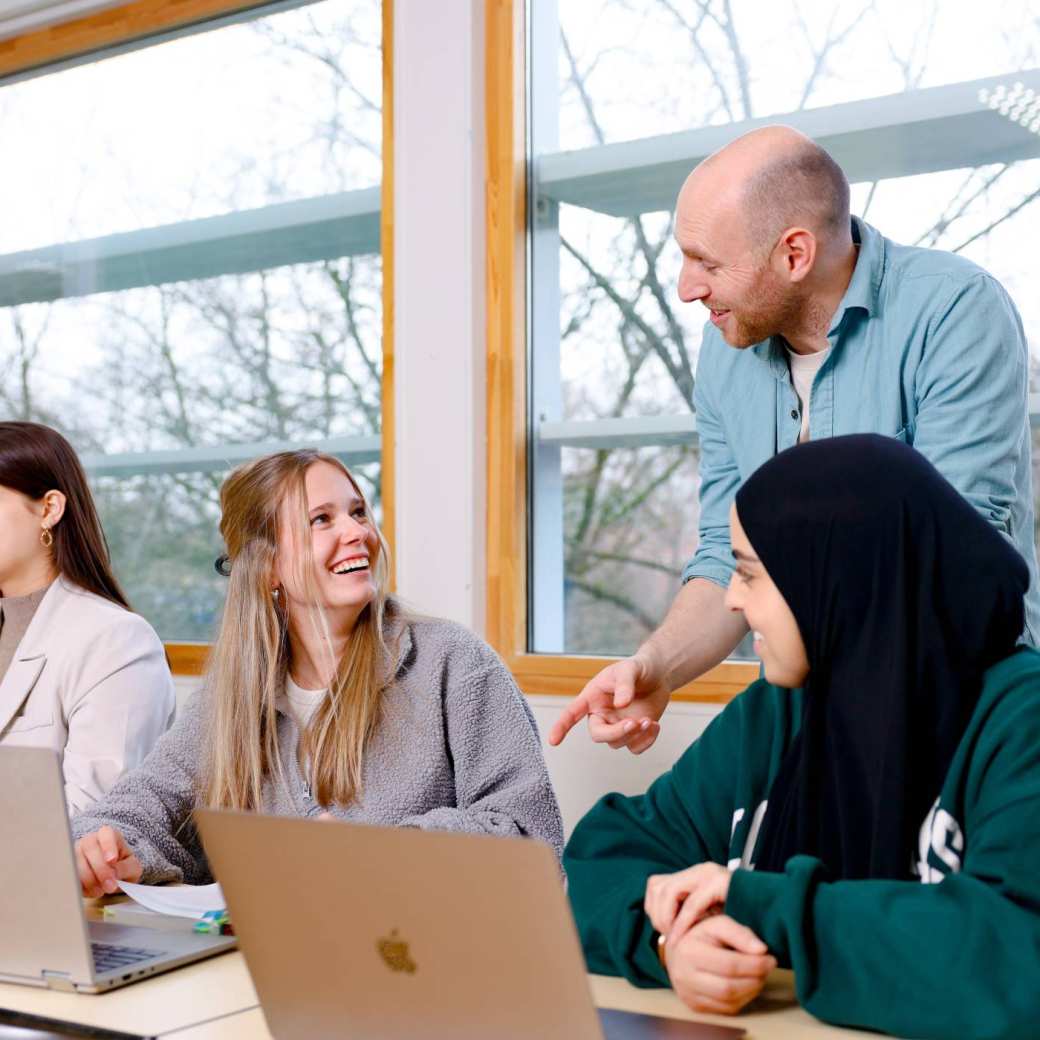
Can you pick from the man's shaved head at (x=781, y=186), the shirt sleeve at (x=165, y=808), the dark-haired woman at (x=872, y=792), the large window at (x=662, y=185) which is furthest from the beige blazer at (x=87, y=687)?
the man's shaved head at (x=781, y=186)

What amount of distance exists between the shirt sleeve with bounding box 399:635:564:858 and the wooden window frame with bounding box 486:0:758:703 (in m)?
0.70

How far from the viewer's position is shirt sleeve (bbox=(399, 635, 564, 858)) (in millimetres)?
2006

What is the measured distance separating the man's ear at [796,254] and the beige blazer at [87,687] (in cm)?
133

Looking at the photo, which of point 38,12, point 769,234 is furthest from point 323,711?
point 38,12

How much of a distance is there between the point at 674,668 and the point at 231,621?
77 centimetres

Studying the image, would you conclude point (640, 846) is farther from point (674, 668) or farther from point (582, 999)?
point (582, 999)

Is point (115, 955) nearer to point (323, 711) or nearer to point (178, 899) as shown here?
point (178, 899)

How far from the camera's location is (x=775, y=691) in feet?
5.07

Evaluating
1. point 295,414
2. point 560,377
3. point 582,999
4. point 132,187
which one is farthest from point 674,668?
point 132,187

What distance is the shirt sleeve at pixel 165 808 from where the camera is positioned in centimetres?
199

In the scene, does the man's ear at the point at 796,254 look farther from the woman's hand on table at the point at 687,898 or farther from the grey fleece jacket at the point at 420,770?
the woman's hand on table at the point at 687,898

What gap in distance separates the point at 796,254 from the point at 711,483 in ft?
1.30

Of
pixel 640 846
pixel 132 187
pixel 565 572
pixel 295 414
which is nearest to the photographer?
pixel 640 846

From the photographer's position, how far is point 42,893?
1318 mm
